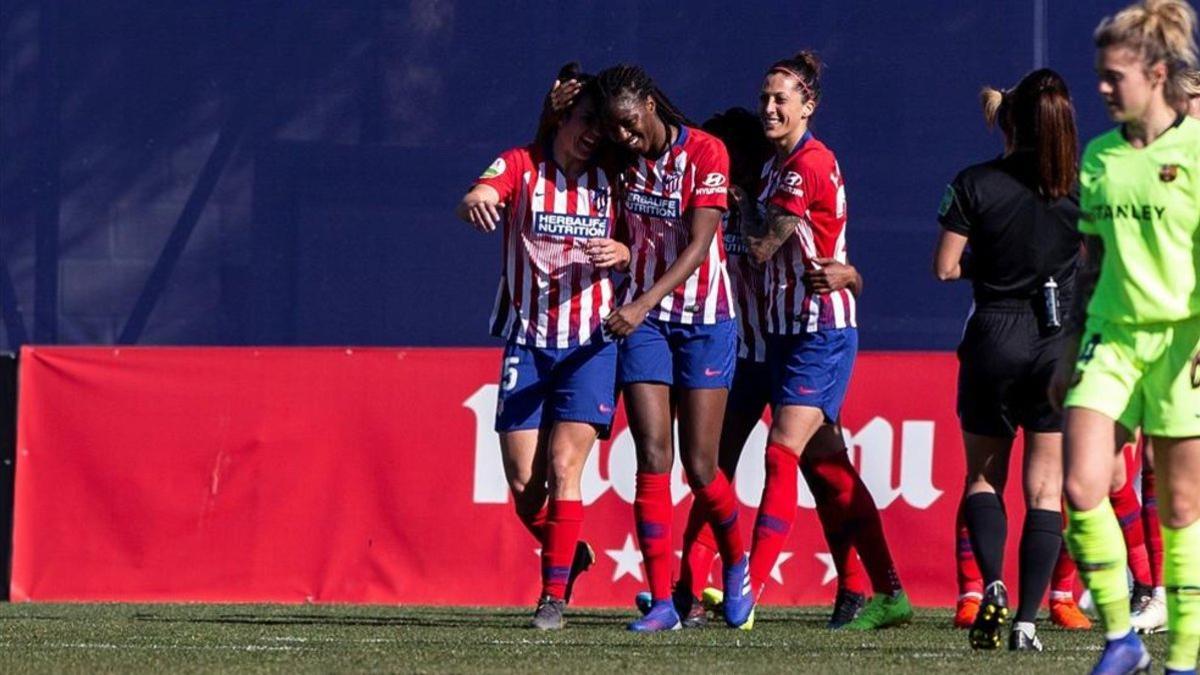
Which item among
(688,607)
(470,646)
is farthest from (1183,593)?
(688,607)

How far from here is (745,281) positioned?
807cm

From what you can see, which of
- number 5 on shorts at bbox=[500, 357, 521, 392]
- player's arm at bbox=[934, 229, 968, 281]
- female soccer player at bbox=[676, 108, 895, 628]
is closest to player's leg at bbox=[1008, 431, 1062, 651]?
player's arm at bbox=[934, 229, 968, 281]

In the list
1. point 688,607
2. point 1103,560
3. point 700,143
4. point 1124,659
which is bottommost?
point 688,607

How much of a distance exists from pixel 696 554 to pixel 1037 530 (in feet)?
6.11

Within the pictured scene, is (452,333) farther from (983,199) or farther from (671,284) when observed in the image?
(983,199)

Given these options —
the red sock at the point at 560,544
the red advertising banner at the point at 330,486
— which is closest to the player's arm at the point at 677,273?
the red sock at the point at 560,544

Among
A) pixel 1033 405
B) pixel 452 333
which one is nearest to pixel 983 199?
pixel 1033 405

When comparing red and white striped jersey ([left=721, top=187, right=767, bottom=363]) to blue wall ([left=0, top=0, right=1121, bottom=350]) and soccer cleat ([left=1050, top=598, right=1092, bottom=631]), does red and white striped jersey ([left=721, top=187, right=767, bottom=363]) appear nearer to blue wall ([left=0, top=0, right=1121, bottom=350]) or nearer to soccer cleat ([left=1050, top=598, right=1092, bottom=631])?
soccer cleat ([left=1050, top=598, right=1092, bottom=631])

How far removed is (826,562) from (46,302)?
366 cm

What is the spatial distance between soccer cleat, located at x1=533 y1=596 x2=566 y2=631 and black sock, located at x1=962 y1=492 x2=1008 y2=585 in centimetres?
138

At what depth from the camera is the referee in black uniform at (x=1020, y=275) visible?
6695mm

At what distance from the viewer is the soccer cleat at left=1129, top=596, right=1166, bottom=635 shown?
7.57 meters

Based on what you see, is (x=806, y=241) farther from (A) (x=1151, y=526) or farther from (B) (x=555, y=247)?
(A) (x=1151, y=526)

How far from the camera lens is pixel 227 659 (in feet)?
20.1
